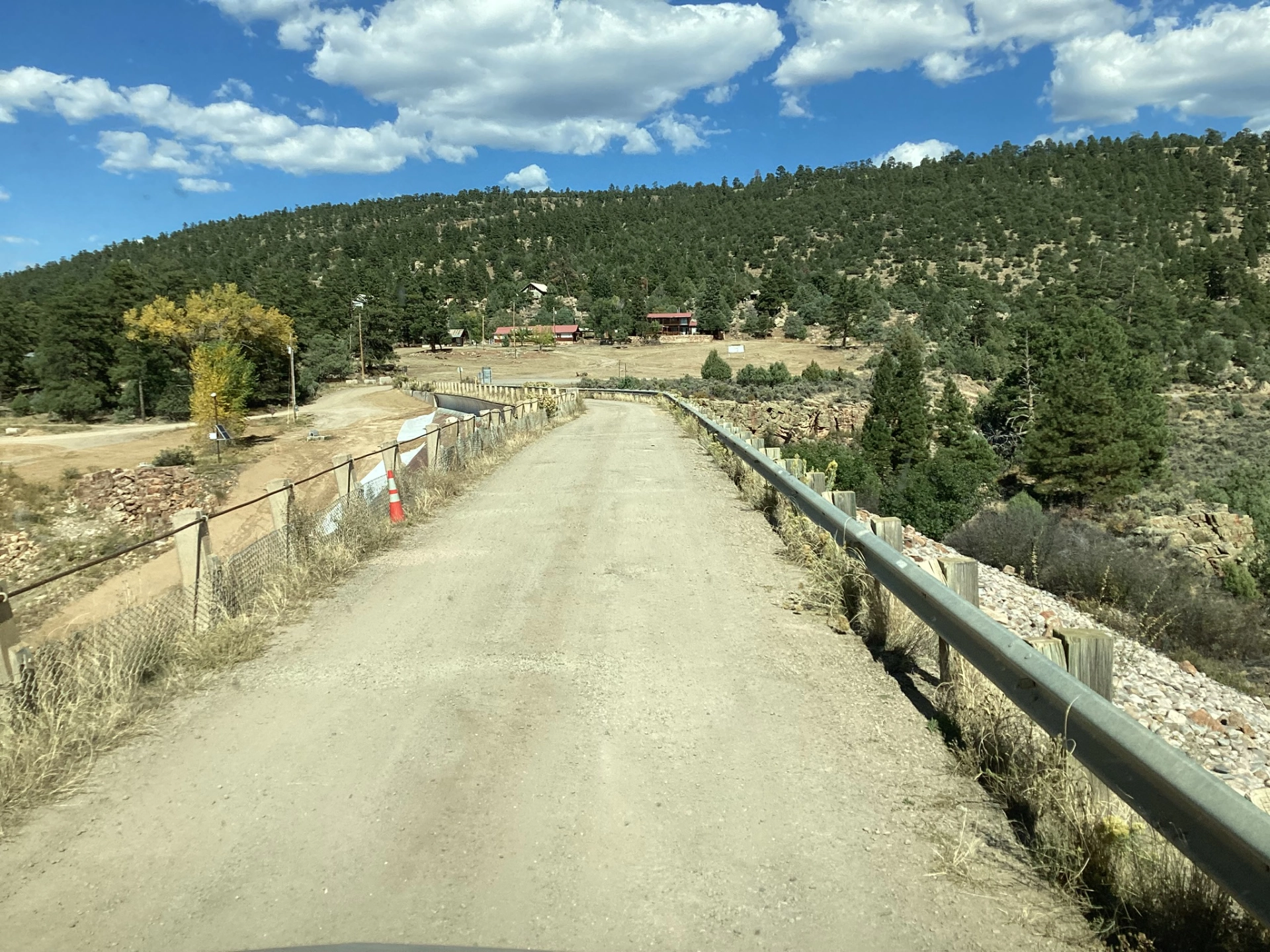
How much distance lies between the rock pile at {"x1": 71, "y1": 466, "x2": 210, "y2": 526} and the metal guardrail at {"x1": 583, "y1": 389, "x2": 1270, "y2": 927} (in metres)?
39.0

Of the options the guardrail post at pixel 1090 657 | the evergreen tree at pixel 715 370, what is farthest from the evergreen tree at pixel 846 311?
the guardrail post at pixel 1090 657

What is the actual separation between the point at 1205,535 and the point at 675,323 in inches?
3792

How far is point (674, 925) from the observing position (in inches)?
114

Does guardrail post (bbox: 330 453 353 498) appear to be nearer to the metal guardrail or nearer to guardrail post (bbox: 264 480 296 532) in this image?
guardrail post (bbox: 264 480 296 532)

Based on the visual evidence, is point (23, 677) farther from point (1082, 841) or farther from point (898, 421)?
point (898, 421)

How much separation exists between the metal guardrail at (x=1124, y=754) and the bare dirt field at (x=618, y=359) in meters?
69.8

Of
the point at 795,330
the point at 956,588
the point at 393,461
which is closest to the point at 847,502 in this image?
the point at 956,588

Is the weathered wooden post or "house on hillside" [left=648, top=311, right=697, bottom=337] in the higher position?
"house on hillside" [left=648, top=311, right=697, bottom=337]

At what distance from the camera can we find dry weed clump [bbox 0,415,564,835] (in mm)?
4031

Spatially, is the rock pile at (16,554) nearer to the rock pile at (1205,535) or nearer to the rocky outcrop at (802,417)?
the rocky outcrop at (802,417)

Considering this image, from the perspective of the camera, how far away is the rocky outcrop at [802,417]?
60.5m

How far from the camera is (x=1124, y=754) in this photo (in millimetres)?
3014

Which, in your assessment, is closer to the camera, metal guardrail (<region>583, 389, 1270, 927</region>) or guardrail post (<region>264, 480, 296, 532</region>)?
metal guardrail (<region>583, 389, 1270, 927</region>)

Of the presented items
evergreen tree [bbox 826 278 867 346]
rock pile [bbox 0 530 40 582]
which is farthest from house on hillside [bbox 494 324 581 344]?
rock pile [bbox 0 530 40 582]
